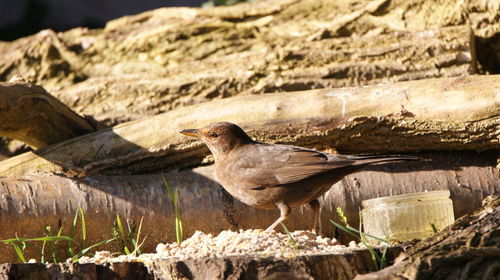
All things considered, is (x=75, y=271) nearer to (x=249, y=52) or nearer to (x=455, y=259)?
(x=455, y=259)

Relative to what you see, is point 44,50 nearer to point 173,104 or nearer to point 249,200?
point 173,104

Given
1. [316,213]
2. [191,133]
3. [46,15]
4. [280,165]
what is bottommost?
[316,213]

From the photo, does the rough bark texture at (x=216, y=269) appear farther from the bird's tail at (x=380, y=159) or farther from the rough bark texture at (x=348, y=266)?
the bird's tail at (x=380, y=159)

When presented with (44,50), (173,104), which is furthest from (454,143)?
(44,50)

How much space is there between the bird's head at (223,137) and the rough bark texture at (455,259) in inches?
67.6

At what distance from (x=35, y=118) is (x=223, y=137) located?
61.2 inches

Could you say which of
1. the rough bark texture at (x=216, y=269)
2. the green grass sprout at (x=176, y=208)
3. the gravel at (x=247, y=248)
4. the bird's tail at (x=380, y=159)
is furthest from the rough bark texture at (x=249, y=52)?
the rough bark texture at (x=216, y=269)

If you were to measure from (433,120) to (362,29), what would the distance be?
156cm

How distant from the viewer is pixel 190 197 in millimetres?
4480

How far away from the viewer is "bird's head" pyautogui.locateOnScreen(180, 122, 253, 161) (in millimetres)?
4145

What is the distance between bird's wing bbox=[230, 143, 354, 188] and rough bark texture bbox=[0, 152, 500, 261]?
622 millimetres

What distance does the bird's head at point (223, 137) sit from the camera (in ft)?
13.6

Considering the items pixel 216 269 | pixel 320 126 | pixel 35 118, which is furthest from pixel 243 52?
pixel 216 269

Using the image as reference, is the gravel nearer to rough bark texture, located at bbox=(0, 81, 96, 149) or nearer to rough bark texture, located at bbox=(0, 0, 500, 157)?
rough bark texture, located at bbox=(0, 81, 96, 149)
